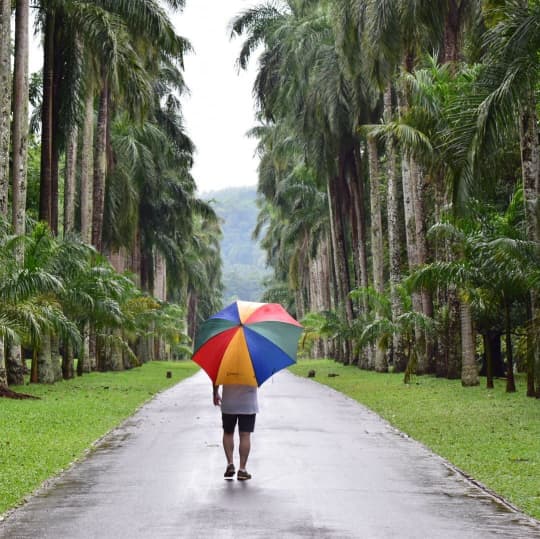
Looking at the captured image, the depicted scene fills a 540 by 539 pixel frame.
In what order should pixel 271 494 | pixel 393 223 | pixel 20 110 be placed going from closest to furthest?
pixel 271 494, pixel 20 110, pixel 393 223

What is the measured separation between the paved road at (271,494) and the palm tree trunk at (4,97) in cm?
980

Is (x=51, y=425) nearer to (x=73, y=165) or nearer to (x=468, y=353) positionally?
(x=468, y=353)

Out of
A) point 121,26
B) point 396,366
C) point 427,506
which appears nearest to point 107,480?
point 427,506

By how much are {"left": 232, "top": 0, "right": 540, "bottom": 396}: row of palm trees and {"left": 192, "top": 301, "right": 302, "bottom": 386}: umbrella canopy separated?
693 cm

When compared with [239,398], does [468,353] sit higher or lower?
higher

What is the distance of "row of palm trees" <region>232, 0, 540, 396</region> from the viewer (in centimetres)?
1673

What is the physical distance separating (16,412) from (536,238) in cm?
1056

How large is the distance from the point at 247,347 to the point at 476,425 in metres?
7.54

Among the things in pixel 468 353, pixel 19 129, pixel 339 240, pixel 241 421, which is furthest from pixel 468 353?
pixel 339 240

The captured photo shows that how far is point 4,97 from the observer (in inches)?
901

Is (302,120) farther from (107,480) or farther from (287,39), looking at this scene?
(107,480)

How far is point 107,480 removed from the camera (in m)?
10.1

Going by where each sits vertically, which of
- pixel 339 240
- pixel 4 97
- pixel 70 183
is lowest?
pixel 339 240

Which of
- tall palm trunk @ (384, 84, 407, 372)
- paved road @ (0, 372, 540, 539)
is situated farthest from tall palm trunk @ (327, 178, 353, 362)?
paved road @ (0, 372, 540, 539)
